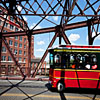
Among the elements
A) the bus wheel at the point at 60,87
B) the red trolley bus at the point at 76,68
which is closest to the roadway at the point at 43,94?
the bus wheel at the point at 60,87

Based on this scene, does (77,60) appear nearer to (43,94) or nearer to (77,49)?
(77,49)

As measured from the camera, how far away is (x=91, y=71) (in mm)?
7617

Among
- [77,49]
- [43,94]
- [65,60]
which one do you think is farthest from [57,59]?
[43,94]

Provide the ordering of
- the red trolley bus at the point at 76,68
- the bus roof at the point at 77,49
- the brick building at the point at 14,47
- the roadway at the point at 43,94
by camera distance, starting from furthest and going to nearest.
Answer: the brick building at the point at 14,47 < the bus roof at the point at 77,49 < the red trolley bus at the point at 76,68 < the roadway at the point at 43,94

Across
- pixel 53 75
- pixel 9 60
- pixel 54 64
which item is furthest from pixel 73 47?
pixel 9 60

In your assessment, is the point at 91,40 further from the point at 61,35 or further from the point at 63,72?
the point at 63,72

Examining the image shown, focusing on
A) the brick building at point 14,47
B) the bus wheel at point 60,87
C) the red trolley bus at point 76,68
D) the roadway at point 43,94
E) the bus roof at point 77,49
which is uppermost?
the brick building at point 14,47

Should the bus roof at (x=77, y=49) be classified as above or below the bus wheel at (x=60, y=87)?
above

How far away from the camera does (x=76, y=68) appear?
771 cm

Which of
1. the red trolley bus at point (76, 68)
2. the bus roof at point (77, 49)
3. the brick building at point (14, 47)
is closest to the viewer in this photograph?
the red trolley bus at point (76, 68)

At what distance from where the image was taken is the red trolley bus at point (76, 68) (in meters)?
7.64

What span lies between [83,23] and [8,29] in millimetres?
40718

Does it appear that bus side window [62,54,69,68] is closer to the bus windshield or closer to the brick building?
the bus windshield

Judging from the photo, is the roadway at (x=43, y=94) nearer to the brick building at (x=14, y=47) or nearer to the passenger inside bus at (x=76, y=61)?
the passenger inside bus at (x=76, y=61)
